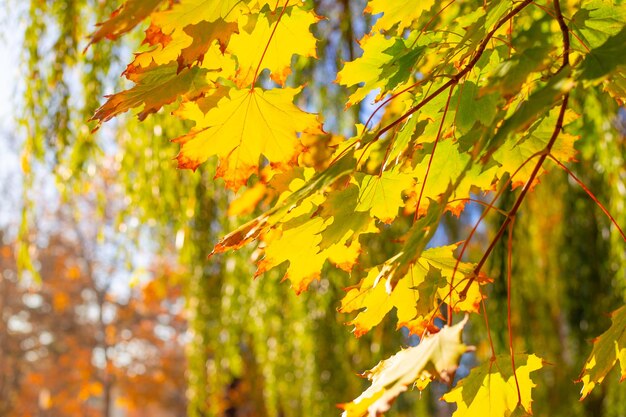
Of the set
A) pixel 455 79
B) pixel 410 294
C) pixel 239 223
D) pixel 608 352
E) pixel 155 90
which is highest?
pixel 239 223

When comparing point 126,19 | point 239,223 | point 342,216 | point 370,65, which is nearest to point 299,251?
point 342,216

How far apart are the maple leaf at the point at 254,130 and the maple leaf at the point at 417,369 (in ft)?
0.84

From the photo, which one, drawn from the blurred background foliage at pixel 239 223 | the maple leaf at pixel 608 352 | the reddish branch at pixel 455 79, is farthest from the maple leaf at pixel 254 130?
the blurred background foliage at pixel 239 223

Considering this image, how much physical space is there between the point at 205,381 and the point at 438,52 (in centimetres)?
202

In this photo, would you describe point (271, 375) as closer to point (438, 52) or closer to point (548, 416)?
point (438, 52)

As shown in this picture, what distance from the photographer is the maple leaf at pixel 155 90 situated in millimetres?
644

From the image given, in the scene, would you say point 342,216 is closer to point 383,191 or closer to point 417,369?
point 383,191

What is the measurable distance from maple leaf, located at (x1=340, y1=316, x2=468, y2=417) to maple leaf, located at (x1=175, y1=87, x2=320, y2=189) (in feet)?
0.84

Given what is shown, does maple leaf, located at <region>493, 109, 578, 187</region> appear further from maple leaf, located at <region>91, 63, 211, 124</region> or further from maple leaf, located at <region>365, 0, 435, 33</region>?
maple leaf, located at <region>91, 63, 211, 124</region>

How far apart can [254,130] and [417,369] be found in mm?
305

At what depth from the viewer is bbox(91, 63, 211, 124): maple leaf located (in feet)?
2.11

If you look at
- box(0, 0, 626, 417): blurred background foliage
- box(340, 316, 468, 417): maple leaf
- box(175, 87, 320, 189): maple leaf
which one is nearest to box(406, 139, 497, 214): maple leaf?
box(175, 87, 320, 189): maple leaf

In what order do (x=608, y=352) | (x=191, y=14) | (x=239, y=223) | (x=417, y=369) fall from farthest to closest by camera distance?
(x=239, y=223), (x=608, y=352), (x=191, y=14), (x=417, y=369)

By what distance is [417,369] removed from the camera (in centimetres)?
49
